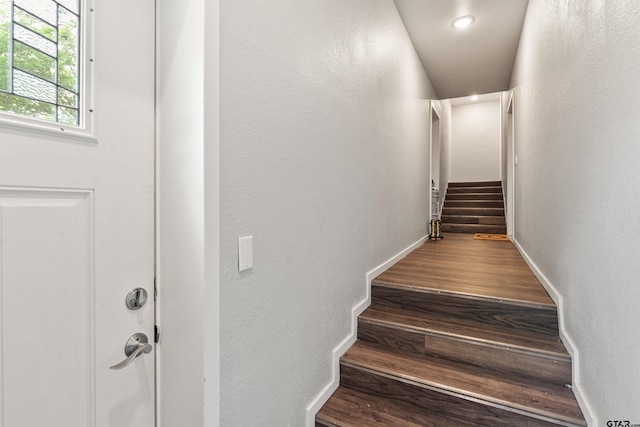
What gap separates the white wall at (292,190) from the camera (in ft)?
2.90

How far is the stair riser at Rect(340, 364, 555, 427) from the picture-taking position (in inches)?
50.3

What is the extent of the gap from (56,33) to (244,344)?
962 mm

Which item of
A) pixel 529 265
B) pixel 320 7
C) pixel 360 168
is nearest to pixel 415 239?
pixel 529 265

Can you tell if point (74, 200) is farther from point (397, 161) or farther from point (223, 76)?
point (397, 161)

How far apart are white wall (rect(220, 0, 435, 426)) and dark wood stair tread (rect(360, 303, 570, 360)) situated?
0.25m

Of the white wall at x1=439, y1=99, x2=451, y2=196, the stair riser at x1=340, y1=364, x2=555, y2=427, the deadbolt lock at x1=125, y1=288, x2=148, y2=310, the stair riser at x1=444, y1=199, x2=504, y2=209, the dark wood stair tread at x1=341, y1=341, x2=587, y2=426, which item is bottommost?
the stair riser at x1=340, y1=364, x2=555, y2=427

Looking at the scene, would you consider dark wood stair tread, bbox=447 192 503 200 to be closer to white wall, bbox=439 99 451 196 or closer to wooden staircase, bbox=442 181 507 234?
wooden staircase, bbox=442 181 507 234

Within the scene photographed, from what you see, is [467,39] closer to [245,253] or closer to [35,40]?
[245,253]

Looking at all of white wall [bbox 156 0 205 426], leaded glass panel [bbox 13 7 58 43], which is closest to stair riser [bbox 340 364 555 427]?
white wall [bbox 156 0 205 426]

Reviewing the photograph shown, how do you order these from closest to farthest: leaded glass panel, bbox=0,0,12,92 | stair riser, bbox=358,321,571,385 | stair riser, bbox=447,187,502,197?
leaded glass panel, bbox=0,0,12,92 < stair riser, bbox=358,321,571,385 < stair riser, bbox=447,187,502,197

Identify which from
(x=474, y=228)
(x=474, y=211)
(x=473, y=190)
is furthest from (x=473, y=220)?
(x=473, y=190)

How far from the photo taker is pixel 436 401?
55.2 inches

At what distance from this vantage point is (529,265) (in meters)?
2.62

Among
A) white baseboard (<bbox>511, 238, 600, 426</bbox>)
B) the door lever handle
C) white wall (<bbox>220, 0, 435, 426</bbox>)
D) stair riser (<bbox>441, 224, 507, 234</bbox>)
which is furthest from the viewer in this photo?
stair riser (<bbox>441, 224, 507, 234</bbox>)
